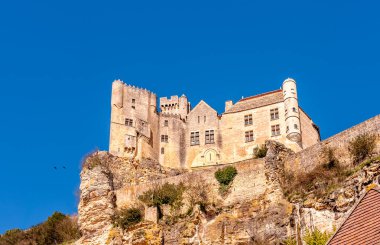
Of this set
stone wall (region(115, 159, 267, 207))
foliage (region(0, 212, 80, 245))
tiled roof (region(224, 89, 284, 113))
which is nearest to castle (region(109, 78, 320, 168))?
tiled roof (region(224, 89, 284, 113))

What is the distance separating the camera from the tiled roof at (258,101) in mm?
48938

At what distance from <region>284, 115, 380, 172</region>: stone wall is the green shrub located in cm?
295

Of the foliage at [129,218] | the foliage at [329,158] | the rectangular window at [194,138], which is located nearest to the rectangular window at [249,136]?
the rectangular window at [194,138]

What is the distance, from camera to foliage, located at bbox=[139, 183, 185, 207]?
35406 millimetres

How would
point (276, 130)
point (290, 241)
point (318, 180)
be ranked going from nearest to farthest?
point (290, 241)
point (318, 180)
point (276, 130)

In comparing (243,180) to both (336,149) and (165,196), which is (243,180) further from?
(336,149)

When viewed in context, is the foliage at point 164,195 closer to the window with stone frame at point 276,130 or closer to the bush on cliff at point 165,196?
the bush on cliff at point 165,196

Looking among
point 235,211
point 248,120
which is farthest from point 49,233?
point 248,120

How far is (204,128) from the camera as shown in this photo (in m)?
51.3

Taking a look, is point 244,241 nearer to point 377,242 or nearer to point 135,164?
point 135,164

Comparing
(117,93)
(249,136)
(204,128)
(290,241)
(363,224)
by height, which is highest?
(117,93)

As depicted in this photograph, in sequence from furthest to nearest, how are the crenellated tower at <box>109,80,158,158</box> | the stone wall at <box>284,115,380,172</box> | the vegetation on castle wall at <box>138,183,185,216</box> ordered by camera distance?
the crenellated tower at <box>109,80,158,158</box>
the vegetation on castle wall at <box>138,183,185,216</box>
the stone wall at <box>284,115,380,172</box>

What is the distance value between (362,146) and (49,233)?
72.9 ft

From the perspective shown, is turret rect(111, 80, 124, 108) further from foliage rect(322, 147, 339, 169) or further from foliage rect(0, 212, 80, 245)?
foliage rect(322, 147, 339, 169)
